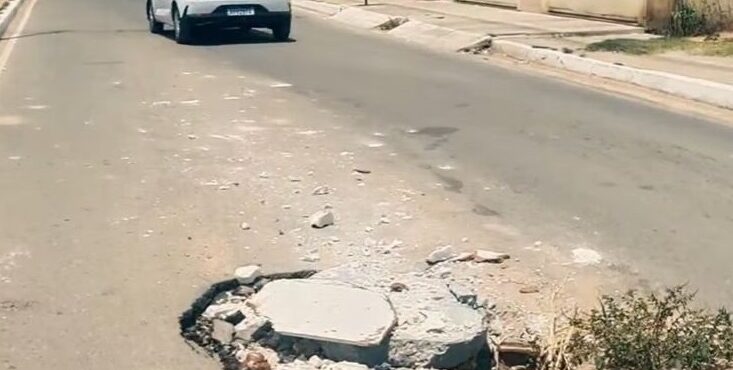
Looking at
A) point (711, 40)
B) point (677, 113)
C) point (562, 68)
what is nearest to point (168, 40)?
point (562, 68)

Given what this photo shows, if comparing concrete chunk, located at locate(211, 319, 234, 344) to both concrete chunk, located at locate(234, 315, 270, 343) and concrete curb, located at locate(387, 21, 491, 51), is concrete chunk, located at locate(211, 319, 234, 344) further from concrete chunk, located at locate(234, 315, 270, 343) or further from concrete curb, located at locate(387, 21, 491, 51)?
concrete curb, located at locate(387, 21, 491, 51)

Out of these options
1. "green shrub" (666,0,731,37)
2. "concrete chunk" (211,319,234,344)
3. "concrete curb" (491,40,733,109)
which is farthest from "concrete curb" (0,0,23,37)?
"concrete chunk" (211,319,234,344)

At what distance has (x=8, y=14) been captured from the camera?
1019 inches

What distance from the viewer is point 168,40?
2020 centimetres

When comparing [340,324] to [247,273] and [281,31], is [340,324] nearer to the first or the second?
[247,273]

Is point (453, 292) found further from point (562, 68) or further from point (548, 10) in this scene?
point (548, 10)

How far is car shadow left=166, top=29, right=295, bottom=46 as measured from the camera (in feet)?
64.4

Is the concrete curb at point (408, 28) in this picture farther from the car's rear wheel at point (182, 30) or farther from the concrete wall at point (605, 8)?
the car's rear wheel at point (182, 30)

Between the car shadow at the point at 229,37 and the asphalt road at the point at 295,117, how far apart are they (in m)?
2.97

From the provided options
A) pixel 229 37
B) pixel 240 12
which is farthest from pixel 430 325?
pixel 229 37

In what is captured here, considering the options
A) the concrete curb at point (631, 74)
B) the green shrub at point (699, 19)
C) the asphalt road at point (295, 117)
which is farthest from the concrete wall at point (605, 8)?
the asphalt road at point (295, 117)

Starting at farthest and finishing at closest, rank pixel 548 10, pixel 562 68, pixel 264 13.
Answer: pixel 548 10, pixel 264 13, pixel 562 68

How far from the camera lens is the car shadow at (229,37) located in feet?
64.4

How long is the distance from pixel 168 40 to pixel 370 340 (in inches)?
639
